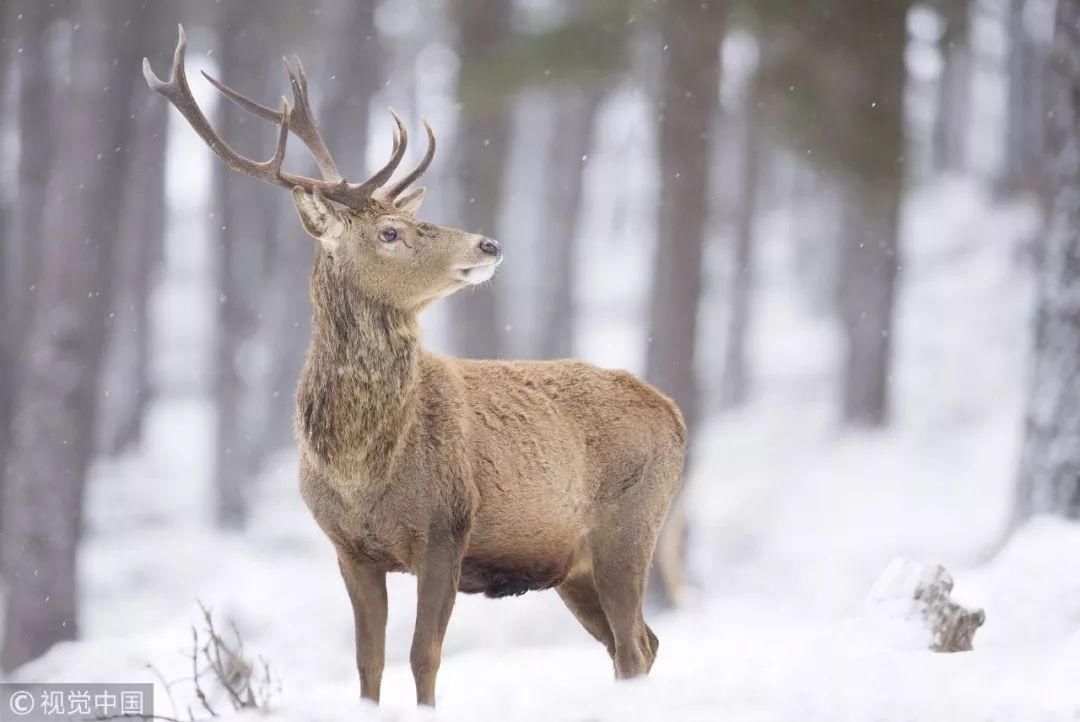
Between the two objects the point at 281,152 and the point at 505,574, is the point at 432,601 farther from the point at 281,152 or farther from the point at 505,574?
the point at 281,152

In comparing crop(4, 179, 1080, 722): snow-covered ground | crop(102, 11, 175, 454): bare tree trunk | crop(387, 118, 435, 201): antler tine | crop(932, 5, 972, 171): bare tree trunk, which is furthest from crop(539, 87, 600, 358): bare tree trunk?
crop(387, 118, 435, 201): antler tine

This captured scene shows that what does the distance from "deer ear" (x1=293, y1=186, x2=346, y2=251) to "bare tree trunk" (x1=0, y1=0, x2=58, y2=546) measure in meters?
11.3

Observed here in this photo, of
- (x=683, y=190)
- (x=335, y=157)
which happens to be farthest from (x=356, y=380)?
(x=335, y=157)

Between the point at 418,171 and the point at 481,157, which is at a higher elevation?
the point at 481,157

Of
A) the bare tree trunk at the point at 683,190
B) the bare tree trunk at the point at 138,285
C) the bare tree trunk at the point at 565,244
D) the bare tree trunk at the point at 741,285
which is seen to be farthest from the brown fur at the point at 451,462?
the bare tree trunk at the point at 565,244

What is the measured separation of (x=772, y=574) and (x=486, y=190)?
4777mm

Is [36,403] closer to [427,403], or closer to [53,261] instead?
[53,261]

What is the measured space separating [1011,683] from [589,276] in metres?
37.7

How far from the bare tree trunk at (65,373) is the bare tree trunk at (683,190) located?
4.55 metres

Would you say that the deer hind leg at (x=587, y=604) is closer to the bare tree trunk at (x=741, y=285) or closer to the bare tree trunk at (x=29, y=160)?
the bare tree trunk at (x=29, y=160)

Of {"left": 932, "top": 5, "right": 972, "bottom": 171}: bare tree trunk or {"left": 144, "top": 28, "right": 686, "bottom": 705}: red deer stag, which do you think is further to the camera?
{"left": 932, "top": 5, "right": 972, "bottom": 171}: bare tree trunk

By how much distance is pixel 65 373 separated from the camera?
9.88 meters

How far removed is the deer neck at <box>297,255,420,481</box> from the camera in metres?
5.05

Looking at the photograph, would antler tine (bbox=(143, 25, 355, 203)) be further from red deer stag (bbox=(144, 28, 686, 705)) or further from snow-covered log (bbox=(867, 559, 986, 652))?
snow-covered log (bbox=(867, 559, 986, 652))
